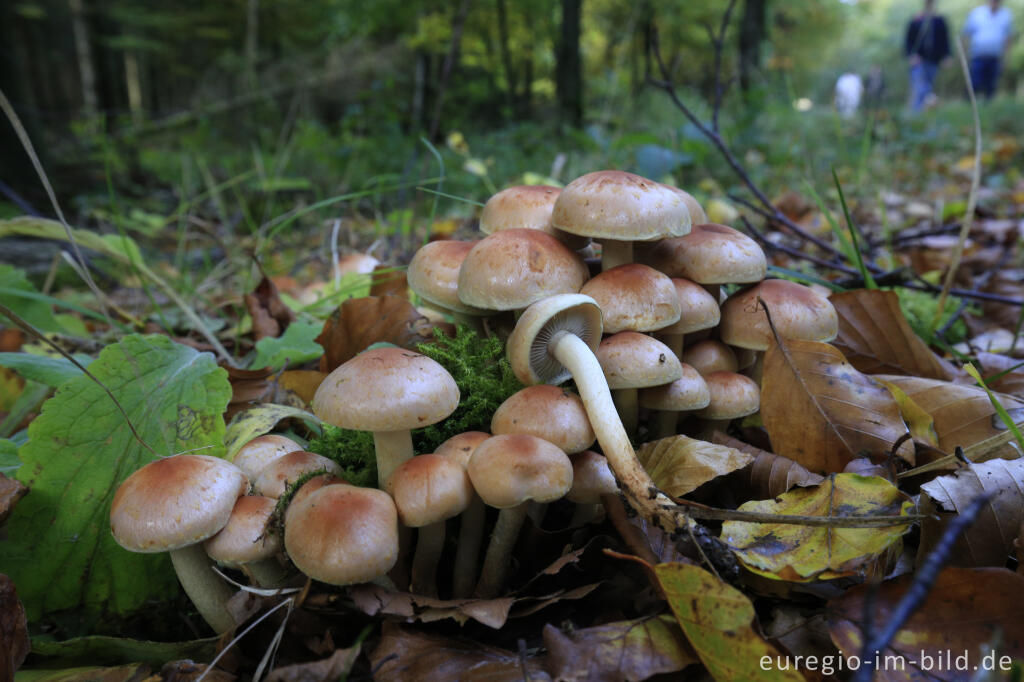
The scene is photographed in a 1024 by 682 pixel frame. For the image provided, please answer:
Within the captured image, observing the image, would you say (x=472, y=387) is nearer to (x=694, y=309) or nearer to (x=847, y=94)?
(x=694, y=309)

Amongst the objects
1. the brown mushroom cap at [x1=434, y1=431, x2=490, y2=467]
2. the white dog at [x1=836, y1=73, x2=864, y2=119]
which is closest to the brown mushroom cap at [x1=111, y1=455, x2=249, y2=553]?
the brown mushroom cap at [x1=434, y1=431, x2=490, y2=467]

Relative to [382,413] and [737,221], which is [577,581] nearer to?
[382,413]

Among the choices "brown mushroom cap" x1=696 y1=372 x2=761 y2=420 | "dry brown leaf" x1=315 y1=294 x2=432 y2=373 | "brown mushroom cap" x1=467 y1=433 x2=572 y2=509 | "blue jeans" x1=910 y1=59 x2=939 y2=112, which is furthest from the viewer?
"blue jeans" x1=910 y1=59 x2=939 y2=112

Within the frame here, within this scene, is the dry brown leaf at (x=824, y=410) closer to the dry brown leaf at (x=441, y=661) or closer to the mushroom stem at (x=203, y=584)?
the dry brown leaf at (x=441, y=661)

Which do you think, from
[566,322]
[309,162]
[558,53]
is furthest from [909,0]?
[566,322]

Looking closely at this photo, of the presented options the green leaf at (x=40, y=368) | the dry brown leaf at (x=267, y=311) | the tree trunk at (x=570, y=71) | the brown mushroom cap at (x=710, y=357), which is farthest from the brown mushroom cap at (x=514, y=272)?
the tree trunk at (x=570, y=71)

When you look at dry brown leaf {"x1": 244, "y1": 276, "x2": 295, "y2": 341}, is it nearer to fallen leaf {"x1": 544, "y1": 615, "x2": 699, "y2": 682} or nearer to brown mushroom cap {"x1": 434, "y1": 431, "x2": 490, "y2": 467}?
brown mushroom cap {"x1": 434, "y1": 431, "x2": 490, "y2": 467}

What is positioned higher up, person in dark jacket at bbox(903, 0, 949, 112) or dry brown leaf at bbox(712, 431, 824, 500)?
person in dark jacket at bbox(903, 0, 949, 112)
